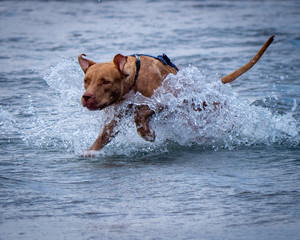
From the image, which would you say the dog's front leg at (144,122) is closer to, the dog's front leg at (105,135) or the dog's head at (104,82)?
the dog's front leg at (105,135)

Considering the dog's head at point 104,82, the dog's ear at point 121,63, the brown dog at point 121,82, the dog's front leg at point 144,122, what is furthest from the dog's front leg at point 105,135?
the dog's ear at point 121,63

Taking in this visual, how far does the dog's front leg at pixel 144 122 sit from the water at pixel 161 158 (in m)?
0.15

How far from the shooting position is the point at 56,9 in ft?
65.2

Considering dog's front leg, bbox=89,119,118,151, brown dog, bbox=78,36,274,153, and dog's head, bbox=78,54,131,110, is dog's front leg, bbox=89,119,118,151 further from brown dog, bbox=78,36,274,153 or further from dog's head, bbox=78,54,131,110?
dog's head, bbox=78,54,131,110

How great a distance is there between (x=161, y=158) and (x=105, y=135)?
0.62 metres

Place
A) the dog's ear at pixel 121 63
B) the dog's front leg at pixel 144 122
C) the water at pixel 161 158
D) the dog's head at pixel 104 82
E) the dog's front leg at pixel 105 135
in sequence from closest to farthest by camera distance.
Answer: the water at pixel 161 158, the dog's head at pixel 104 82, the dog's ear at pixel 121 63, the dog's front leg at pixel 144 122, the dog's front leg at pixel 105 135

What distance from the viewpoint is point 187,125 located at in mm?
6227

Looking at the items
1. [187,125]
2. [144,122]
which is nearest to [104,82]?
[144,122]

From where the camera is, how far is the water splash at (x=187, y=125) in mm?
5922

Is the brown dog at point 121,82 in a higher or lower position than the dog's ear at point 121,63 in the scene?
lower

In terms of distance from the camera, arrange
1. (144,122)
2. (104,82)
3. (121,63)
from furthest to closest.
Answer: (144,122)
(121,63)
(104,82)

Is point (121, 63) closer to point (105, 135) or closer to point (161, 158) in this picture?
point (105, 135)

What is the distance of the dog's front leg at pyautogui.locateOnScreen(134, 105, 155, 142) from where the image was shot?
225 inches

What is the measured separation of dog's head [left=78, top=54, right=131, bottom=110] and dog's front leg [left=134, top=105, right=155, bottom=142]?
0.39 meters
